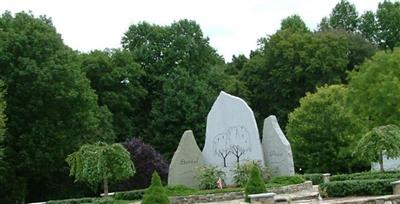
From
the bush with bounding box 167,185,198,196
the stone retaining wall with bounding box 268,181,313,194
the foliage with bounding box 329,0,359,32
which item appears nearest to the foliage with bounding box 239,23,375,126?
the foliage with bounding box 329,0,359,32

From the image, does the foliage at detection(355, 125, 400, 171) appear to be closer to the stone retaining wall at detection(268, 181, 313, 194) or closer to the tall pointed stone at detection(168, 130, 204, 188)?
the stone retaining wall at detection(268, 181, 313, 194)

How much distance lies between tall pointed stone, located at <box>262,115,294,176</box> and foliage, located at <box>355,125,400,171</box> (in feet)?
12.6

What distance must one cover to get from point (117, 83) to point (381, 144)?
2397 centimetres

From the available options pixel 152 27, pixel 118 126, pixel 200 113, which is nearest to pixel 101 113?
pixel 118 126

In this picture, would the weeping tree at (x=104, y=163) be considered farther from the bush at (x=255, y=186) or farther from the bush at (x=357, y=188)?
the bush at (x=357, y=188)

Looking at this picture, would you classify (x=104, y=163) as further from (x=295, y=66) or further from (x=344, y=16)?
(x=344, y=16)

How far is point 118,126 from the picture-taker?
45.9 m

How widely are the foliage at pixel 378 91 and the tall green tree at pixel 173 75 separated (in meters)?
10.9

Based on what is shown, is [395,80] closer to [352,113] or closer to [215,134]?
[352,113]

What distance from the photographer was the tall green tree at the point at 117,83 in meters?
45.5

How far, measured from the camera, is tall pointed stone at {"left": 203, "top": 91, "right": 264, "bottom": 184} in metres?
30.0

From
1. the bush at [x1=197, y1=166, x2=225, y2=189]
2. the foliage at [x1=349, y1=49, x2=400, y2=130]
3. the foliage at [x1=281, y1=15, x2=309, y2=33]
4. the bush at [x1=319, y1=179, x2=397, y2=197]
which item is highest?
the foliage at [x1=281, y1=15, x2=309, y2=33]

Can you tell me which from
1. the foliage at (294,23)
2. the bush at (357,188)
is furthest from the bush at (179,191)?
the foliage at (294,23)

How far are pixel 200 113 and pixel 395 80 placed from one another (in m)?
13.8
